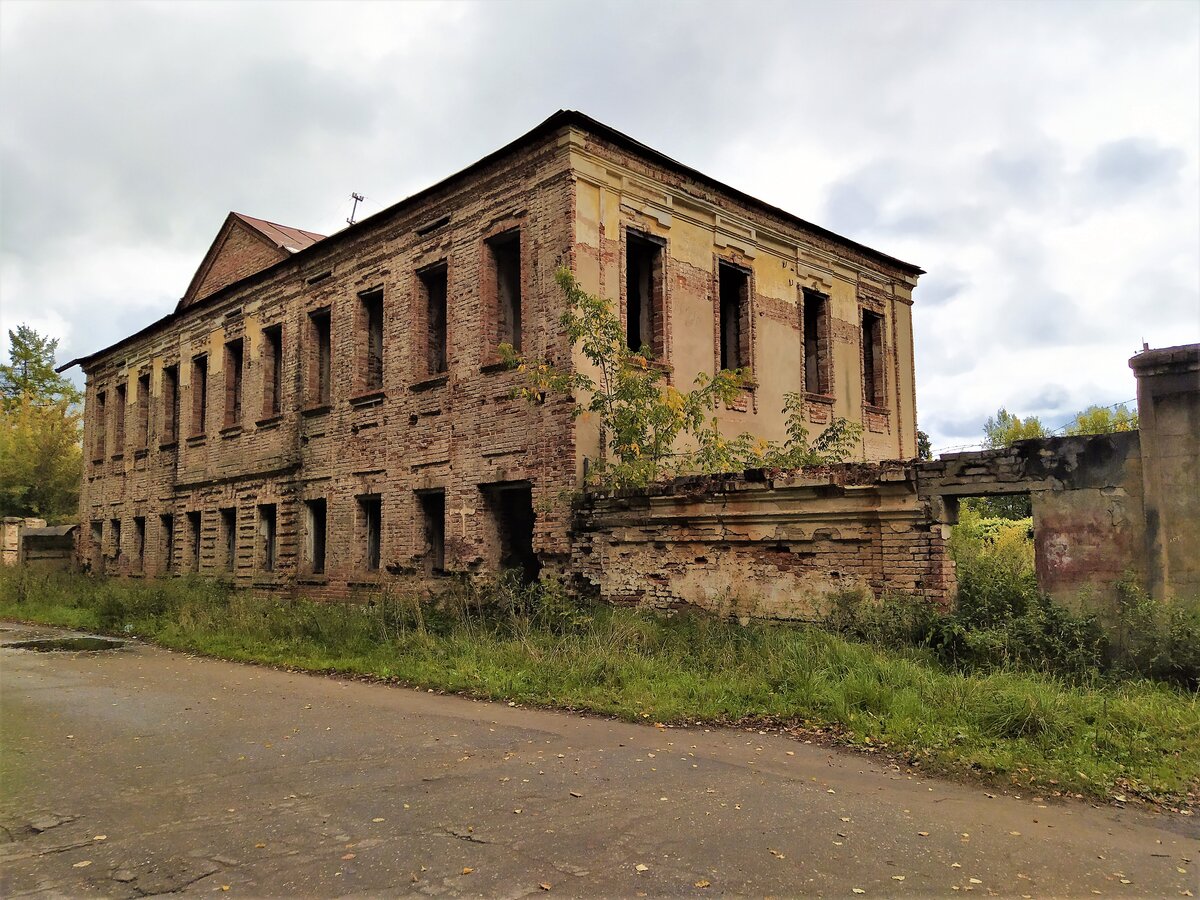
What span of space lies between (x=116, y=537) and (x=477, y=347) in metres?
17.0

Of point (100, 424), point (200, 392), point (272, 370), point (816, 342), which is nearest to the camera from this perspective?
point (816, 342)

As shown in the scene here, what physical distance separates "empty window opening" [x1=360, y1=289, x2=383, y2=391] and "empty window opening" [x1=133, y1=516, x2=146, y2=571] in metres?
11.2

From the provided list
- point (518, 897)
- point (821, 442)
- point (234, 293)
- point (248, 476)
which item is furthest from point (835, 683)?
point (234, 293)

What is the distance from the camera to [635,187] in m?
13.4

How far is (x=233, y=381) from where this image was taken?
20453 millimetres

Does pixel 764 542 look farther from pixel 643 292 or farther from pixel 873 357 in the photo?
pixel 873 357

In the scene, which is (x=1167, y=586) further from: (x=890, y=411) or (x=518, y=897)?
(x=890, y=411)

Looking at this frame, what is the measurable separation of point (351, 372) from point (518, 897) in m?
13.8

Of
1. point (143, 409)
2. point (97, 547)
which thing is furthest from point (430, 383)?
point (97, 547)

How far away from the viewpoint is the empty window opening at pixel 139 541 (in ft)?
76.2

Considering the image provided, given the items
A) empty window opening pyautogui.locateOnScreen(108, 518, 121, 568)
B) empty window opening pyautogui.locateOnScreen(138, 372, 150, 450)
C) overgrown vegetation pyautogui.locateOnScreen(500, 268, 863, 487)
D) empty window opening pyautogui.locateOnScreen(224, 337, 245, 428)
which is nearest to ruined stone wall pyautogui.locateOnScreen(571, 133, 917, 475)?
overgrown vegetation pyautogui.locateOnScreen(500, 268, 863, 487)

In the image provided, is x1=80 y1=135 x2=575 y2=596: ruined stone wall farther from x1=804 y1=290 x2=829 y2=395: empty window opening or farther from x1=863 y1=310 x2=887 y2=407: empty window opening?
x1=863 y1=310 x2=887 y2=407: empty window opening

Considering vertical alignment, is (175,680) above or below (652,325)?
below

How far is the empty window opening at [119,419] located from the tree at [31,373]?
16386 mm
